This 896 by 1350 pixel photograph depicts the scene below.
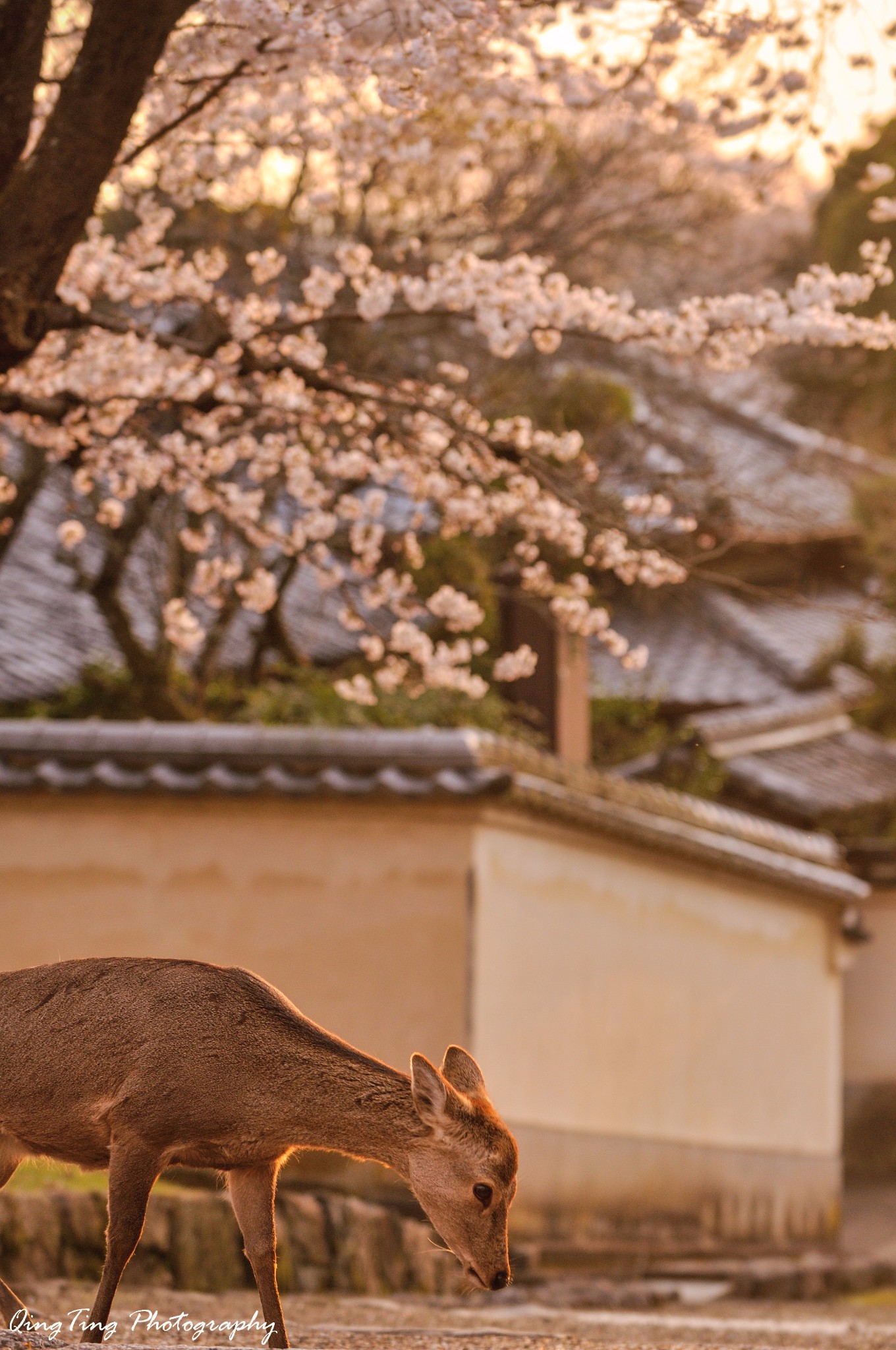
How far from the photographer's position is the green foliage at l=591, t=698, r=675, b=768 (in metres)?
16.1

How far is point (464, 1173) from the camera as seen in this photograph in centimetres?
416

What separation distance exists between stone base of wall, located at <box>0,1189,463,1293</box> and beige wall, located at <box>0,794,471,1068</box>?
1.13 m

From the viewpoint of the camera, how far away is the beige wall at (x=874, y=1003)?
54.7ft

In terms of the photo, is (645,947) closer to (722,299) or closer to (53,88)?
(722,299)

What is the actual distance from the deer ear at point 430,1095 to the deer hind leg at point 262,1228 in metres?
0.46

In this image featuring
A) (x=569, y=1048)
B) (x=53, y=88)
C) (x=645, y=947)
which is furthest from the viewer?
(x=645, y=947)

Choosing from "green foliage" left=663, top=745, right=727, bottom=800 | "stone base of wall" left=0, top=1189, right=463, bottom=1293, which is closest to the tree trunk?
"stone base of wall" left=0, top=1189, right=463, bottom=1293

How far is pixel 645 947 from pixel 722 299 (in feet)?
17.8

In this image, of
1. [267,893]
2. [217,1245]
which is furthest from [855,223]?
[217,1245]

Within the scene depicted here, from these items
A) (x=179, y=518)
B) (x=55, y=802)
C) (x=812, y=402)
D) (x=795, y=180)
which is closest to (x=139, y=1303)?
(x=55, y=802)

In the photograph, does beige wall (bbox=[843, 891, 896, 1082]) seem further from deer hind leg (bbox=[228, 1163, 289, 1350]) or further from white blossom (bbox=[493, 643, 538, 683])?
deer hind leg (bbox=[228, 1163, 289, 1350])

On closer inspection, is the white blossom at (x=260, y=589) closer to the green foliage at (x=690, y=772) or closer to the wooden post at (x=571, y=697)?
the wooden post at (x=571, y=697)

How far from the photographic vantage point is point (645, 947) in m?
11.8

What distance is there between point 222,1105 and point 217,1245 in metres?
4.40
